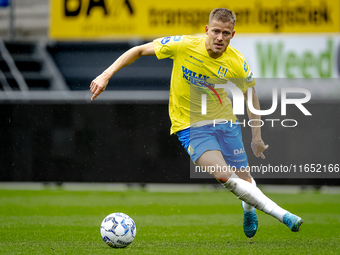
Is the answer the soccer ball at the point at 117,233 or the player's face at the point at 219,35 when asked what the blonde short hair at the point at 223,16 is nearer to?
the player's face at the point at 219,35

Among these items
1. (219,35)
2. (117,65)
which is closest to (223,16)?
(219,35)

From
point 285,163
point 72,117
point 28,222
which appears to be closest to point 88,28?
point 72,117

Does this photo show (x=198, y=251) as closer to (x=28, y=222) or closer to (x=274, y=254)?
(x=274, y=254)

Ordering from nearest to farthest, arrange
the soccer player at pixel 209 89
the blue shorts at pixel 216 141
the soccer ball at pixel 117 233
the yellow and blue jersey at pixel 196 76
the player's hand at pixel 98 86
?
the player's hand at pixel 98 86, the soccer ball at pixel 117 233, the soccer player at pixel 209 89, the blue shorts at pixel 216 141, the yellow and blue jersey at pixel 196 76

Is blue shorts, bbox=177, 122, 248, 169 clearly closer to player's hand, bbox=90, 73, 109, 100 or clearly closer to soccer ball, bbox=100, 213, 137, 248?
soccer ball, bbox=100, 213, 137, 248

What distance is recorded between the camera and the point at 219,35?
14.6 feet

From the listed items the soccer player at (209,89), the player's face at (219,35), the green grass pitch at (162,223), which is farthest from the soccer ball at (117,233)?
the player's face at (219,35)

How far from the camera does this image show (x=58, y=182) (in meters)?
11.2

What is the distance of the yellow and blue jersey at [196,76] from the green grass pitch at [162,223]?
3.98ft

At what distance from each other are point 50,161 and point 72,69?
2116 mm

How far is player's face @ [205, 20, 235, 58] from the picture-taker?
14.5 ft

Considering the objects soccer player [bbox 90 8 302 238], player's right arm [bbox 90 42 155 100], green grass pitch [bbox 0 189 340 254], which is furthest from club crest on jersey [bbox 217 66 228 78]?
green grass pitch [bbox 0 189 340 254]

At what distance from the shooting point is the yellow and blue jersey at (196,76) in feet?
15.4

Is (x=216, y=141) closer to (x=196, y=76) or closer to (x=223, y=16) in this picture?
(x=196, y=76)
